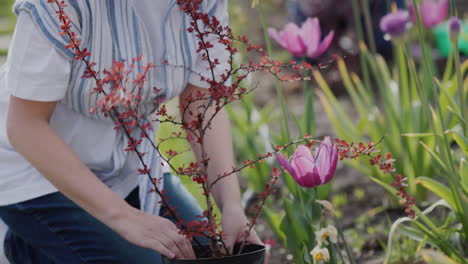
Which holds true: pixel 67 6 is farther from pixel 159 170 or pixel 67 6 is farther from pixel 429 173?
pixel 429 173

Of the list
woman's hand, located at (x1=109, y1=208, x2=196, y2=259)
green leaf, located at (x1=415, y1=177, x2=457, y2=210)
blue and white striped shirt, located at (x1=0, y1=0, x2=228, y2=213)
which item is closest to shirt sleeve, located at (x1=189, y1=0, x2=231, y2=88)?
blue and white striped shirt, located at (x1=0, y1=0, x2=228, y2=213)

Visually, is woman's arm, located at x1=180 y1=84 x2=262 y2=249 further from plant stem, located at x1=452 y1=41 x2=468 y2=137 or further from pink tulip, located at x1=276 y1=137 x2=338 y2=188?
plant stem, located at x1=452 y1=41 x2=468 y2=137

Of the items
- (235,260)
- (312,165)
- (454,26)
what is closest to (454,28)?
(454,26)

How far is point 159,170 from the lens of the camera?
153cm

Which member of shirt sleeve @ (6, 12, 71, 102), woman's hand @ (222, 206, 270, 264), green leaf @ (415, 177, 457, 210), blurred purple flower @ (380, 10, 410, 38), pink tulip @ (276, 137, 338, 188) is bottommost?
green leaf @ (415, 177, 457, 210)

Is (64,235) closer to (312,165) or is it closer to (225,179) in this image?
(225,179)

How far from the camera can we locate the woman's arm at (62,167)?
4.12 feet

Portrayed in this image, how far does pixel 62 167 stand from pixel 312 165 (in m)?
0.46

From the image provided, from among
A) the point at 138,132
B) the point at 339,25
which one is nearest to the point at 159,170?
the point at 138,132

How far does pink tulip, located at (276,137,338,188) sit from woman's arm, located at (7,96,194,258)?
25 centimetres

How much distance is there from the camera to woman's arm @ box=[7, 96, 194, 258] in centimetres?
126

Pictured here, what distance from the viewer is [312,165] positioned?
4.07ft

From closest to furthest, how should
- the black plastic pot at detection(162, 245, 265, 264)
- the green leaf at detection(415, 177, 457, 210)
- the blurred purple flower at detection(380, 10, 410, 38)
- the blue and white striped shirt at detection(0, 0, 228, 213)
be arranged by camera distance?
the black plastic pot at detection(162, 245, 265, 264) < the blue and white striped shirt at detection(0, 0, 228, 213) < the green leaf at detection(415, 177, 457, 210) < the blurred purple flower at detection(380, 10, 410, 38)

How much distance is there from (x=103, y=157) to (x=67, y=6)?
38cm
